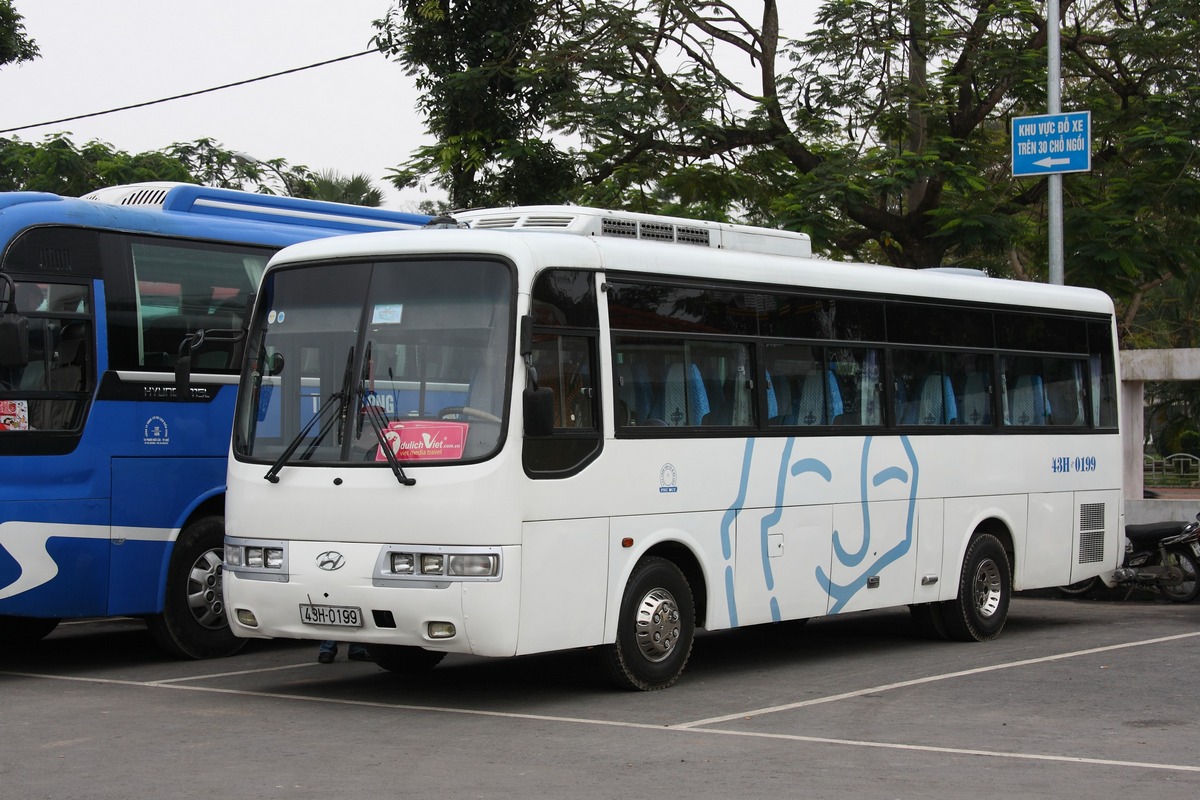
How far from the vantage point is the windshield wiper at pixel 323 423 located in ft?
31.8

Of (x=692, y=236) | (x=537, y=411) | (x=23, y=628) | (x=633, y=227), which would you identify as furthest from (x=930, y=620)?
(x=23, y=628)

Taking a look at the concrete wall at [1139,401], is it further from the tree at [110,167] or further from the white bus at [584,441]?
the tree at [110,167]

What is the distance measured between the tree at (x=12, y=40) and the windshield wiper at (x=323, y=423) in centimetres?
2223

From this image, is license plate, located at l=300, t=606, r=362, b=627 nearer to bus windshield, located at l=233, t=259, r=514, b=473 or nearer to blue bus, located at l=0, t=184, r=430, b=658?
bus windshield, located at l=233, t=259, r=514, b=473

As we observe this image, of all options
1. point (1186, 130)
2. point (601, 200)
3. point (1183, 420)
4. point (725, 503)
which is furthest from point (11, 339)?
point (1183, 420)

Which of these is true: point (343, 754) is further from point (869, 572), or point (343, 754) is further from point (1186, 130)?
point (1186, 130)

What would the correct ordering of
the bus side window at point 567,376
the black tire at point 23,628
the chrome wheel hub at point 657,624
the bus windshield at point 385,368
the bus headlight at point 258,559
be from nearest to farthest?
the bus windshield at point 385,368 → the bus side window at point 567,376 → the bus headlight at point 258,559 → the chrome wheel hub at point 657,624 → the black tire at point 23,628

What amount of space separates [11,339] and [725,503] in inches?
188

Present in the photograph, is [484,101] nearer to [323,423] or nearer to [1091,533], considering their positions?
[1091,533]

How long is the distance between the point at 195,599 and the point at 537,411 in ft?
13.3

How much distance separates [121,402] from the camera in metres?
11.3

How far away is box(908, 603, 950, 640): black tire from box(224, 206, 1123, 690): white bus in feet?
1.15

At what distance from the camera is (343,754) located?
8.06m

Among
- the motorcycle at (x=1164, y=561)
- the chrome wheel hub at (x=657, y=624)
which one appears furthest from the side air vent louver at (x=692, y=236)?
the motorcycle at (x=1164, y=561)
